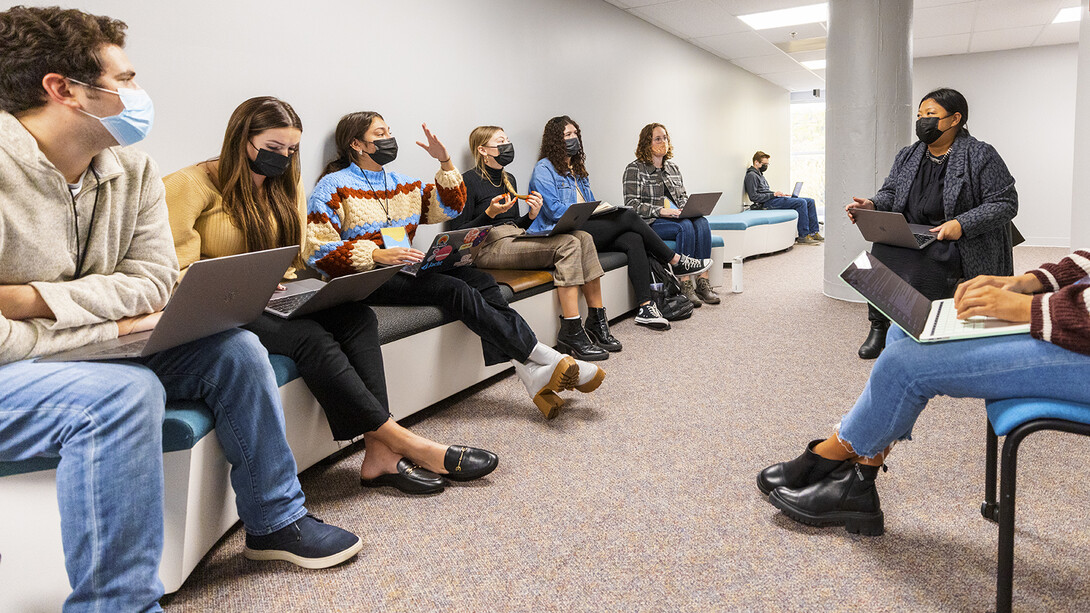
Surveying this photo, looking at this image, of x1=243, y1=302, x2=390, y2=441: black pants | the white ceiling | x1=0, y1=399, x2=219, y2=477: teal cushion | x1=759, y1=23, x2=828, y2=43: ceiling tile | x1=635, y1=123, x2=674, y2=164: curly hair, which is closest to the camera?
x1=0, y1=399, x2=219, y2=477: teal cushion

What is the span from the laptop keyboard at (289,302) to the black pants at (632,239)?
2.60m

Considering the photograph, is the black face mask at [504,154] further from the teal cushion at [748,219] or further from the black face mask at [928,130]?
the teal cushion at [748,219]

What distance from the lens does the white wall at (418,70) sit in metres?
2.68

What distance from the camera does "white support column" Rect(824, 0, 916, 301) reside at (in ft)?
16.1

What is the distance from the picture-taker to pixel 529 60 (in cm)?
482

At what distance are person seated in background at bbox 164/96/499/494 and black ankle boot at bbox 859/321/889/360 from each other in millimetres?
2099

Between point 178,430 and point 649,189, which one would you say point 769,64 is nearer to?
point 649,189

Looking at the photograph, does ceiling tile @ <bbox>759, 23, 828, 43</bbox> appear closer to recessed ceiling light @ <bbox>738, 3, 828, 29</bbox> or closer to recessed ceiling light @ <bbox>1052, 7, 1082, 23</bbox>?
recessed ceiling light @ <bbox>738, 3, 828, 29</bbox>

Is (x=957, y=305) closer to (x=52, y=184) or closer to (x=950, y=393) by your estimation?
(x=950, y=393)

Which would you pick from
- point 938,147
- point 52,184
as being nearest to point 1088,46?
point 938,147

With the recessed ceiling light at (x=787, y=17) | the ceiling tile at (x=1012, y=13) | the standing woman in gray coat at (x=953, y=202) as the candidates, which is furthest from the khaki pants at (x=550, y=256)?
the ceiling tile at (x=1012, y=13)

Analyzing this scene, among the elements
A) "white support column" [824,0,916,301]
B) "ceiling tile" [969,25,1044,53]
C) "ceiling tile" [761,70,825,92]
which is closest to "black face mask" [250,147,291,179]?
"white support column" [824,0,916,301]

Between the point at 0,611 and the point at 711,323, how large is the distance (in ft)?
12.1

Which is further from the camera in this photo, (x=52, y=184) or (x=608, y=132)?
(x=608, y=132)
